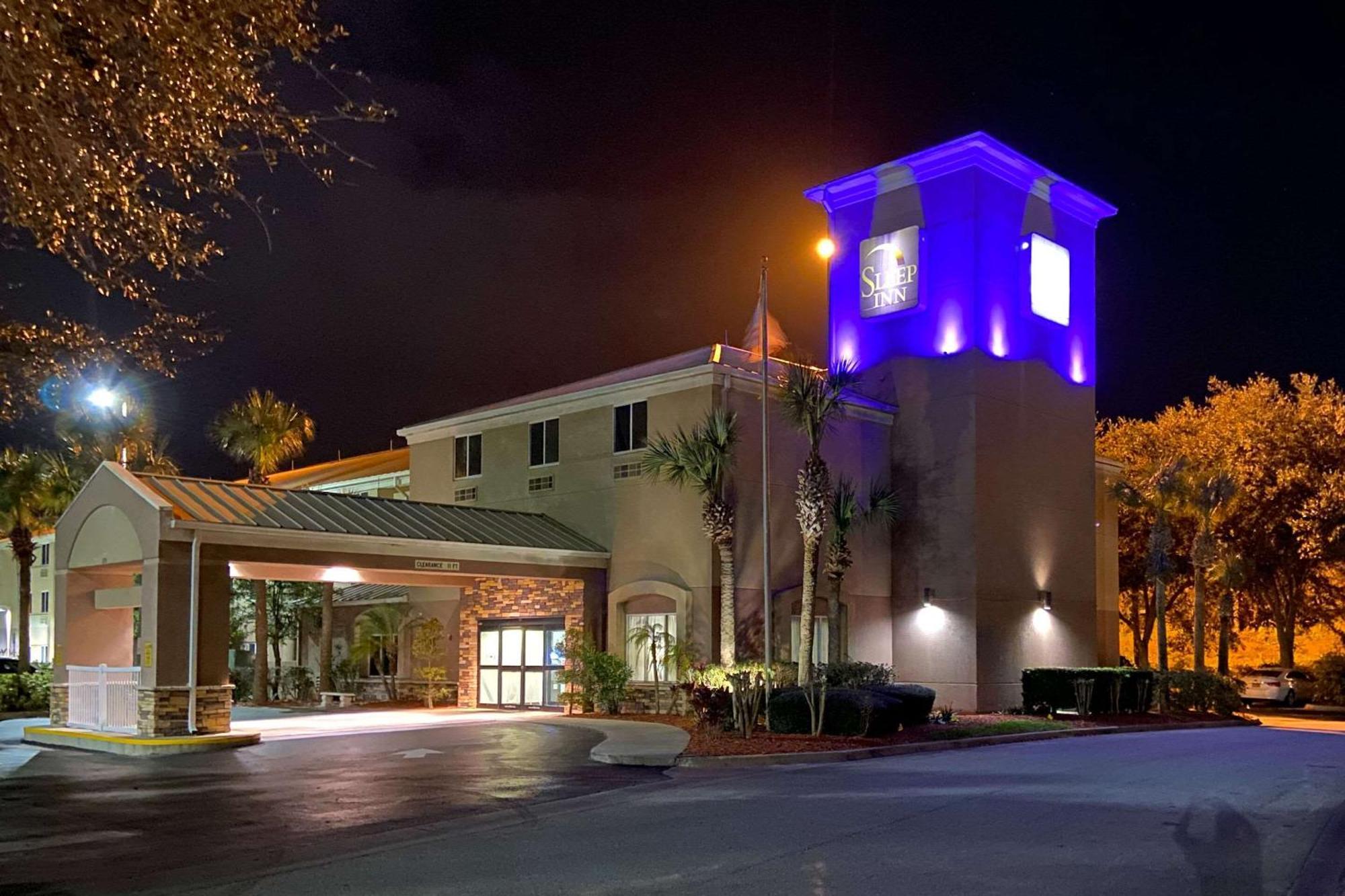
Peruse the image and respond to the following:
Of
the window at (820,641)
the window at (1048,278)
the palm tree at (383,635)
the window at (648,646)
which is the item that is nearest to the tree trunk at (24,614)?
the palm tree at (383,635)

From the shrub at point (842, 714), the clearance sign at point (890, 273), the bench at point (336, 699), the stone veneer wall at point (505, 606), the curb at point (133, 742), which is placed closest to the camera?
the shrub at point (842, 714)

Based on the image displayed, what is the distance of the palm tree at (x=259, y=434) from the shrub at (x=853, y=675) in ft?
52.2

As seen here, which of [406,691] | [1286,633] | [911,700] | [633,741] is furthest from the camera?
[1286,633]

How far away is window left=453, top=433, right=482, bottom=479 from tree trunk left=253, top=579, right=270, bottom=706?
5.64 metres

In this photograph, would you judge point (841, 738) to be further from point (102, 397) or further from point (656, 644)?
point (102, 397)

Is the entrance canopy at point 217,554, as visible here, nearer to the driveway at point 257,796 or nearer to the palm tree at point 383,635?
the driveway at point 257,796

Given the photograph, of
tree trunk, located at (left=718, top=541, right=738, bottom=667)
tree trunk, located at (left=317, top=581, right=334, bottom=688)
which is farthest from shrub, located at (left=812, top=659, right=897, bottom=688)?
tree trunk, located at (left=317, top=581, right=334, bottom=688)

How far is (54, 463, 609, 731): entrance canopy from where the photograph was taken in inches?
869

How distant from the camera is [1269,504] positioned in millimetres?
43812

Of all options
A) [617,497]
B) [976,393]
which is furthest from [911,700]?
[976,393]

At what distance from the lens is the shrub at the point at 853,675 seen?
80.1ft

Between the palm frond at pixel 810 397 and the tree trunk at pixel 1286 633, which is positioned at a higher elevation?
the palm frond at pixel 810 397

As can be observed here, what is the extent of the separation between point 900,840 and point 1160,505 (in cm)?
2791

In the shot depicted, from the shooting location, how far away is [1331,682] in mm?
39312
